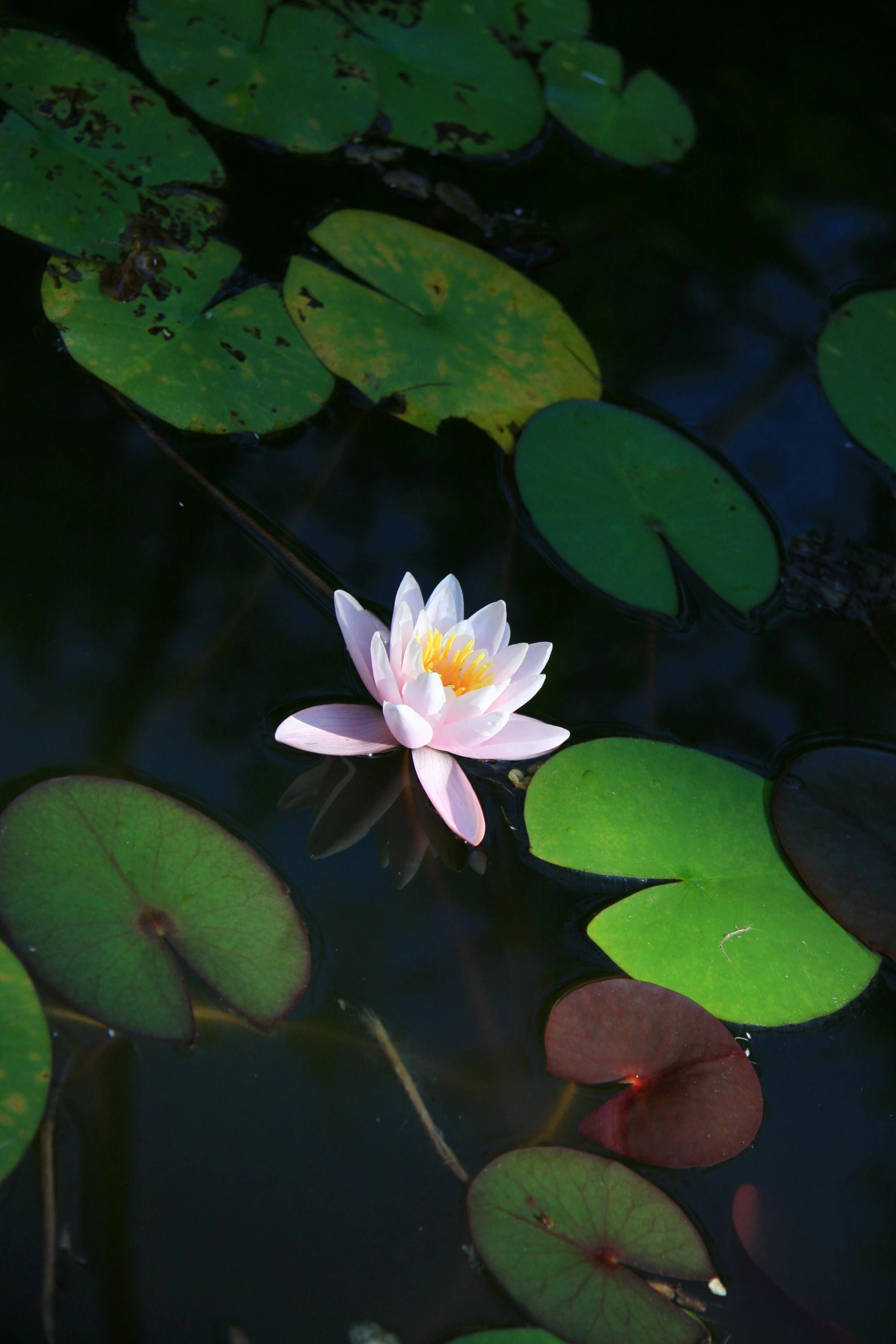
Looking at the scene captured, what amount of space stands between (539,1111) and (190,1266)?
626mm

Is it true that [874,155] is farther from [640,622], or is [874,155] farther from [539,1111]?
[539,1111]

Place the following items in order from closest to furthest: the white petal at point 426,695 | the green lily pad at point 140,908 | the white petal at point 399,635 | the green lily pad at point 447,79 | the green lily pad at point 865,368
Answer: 1. the green lily pad at point 140,908
2. the white petal at point 426,695
3. the white petal at point 399,635
4. the green lily pad at point 865,368
5. the green lily pad at point 447,79

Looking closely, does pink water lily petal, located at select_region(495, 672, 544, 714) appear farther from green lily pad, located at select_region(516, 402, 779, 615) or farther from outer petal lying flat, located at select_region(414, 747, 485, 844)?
green lily pad, located at select_region(516, 402, 779, 615)

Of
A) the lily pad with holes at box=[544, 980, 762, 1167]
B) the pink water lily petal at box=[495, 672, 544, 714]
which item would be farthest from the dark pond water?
the pink water lily petal at box=[495, 672, 544, 714]

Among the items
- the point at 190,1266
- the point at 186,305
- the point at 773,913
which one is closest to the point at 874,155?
the point at 186,305

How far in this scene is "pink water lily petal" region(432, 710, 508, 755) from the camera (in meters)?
1.81

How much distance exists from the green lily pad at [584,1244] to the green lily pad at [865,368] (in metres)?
2.19

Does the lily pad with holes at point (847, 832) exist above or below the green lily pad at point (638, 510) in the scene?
below

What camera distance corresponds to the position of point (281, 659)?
2064 mm

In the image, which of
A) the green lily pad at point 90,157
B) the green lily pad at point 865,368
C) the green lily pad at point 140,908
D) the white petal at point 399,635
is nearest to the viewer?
the green lily pad at point 140,908

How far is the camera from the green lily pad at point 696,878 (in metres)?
1.78

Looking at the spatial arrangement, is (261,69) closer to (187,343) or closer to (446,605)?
(187,343)

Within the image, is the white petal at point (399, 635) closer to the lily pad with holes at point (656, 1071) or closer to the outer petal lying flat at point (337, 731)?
the outer petal lying flat at point (337, 731)

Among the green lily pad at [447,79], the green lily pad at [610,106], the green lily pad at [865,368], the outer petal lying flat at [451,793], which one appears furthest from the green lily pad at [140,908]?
the green lily pad at [610,106]
